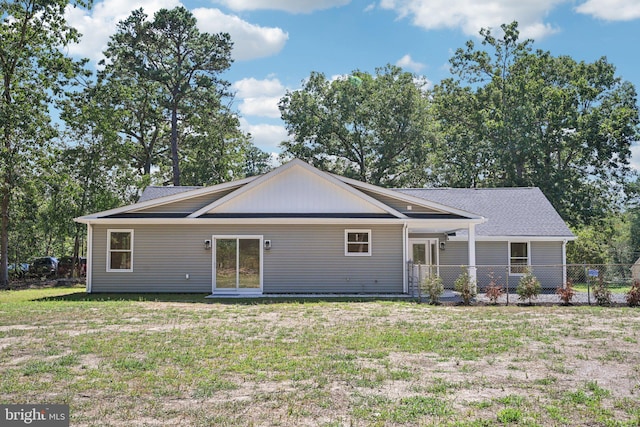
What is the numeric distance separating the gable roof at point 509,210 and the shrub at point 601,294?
20.0ft

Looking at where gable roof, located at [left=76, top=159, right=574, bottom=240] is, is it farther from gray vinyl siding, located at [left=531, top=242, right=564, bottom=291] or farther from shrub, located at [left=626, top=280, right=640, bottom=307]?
shrub, located at [left=626, top=280, right=640, bottom=307]

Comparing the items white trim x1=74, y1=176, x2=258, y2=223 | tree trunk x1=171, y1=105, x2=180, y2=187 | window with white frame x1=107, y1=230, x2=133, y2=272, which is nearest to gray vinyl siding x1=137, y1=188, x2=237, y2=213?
white trim x1=74, y1=176, x2=258, y2=223

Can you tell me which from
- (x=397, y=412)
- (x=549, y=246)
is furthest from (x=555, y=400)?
(x=549, y=246)

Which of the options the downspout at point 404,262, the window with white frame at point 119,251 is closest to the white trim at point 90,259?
the window with white frame at point 119,251

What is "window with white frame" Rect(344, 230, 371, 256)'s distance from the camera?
18672 millimetres

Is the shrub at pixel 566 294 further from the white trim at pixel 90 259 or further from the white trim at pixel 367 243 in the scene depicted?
the white trim at pixel 90 259

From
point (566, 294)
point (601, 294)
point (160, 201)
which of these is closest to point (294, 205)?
point (160, 201)

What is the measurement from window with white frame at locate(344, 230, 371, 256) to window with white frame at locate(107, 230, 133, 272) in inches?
281

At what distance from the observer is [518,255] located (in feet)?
72.9

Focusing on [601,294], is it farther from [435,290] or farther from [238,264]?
[238,264]

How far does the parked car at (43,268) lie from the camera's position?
3045cm

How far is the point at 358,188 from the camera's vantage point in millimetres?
20016

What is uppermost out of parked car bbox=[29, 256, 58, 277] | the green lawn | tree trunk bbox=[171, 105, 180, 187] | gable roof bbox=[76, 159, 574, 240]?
tree trunk bbox=[171, 105, 180, 187]

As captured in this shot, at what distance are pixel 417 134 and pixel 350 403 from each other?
3237 cm
